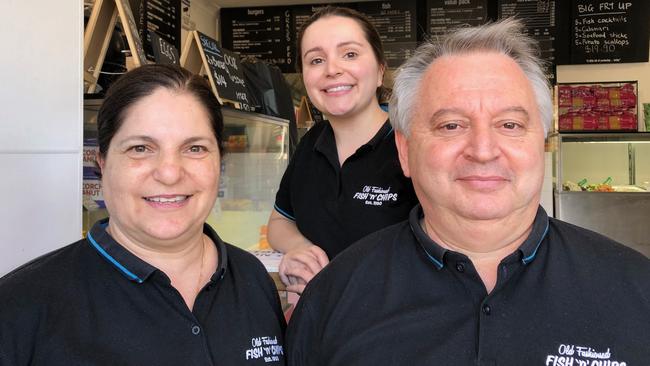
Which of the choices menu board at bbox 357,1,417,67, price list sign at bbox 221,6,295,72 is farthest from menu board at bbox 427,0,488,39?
price list sign at bbox 221,6,295,72

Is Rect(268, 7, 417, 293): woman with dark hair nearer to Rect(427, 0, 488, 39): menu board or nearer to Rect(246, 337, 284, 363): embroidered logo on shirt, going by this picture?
Rect(246, 337, 284, 363): embroidered logo on shirt

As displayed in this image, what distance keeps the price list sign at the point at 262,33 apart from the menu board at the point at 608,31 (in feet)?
9.66

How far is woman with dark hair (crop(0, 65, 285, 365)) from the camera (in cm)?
113

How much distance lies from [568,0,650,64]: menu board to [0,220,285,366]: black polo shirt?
5.44 metres

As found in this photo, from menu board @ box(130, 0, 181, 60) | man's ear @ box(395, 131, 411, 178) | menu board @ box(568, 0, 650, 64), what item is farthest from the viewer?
menu board @ box(568, 0, 650, 64)

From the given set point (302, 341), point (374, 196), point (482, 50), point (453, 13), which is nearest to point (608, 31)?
point (453, 13)

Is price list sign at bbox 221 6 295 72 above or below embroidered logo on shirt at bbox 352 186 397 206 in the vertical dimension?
above

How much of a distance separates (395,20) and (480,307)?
517 cm

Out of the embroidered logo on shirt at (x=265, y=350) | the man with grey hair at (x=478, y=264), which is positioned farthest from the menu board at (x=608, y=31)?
the embroidered logo on shirt at (x=265, y=350)

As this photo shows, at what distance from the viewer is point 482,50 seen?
138cm

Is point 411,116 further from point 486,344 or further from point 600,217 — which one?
point 600,217

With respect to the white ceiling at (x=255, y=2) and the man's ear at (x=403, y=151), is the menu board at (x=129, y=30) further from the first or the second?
the white ceiling at (x=255, y=2)

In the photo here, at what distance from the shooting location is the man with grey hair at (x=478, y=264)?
1179 millimetres

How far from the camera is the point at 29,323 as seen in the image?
3.61 ft
